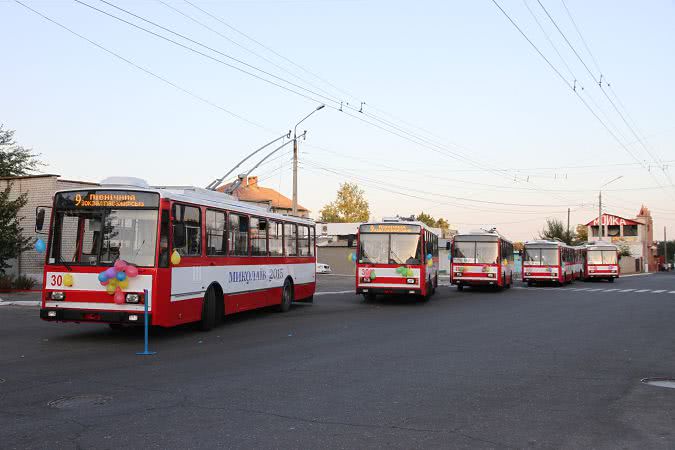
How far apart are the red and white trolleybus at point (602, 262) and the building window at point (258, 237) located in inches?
1591

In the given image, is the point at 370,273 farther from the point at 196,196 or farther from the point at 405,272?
the point at 196,196

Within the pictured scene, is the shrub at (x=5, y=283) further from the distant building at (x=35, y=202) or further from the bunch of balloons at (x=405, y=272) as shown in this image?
the bunch of balloons at (x=405, y=272)

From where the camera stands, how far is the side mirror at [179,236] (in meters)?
12.3

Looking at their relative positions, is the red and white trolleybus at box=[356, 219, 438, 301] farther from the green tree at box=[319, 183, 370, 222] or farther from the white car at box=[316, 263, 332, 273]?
the green tree at box=[319, 183, 370, 222]

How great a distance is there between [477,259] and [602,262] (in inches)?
945

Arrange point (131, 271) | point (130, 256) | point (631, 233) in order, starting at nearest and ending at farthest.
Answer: point (131, 271) → point (130, 256) → point (631, 233)

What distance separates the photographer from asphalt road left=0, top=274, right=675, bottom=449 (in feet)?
19.5

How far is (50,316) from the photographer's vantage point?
1184 centimetres

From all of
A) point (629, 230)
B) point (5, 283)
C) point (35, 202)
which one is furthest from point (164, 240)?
point (629, 230)

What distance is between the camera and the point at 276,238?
1828 cm

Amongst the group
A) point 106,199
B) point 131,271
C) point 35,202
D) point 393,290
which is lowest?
point 393,290

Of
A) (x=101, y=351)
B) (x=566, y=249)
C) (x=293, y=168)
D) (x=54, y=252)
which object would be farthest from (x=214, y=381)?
(x=566, y=249)

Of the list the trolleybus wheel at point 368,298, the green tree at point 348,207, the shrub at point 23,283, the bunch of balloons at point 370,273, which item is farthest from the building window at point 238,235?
the green tree at point 348,207

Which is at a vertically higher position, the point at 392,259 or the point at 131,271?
the point at 392,259
